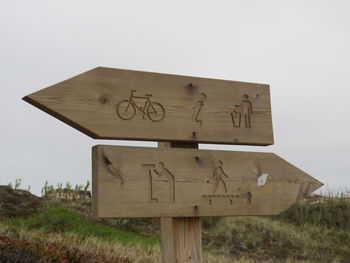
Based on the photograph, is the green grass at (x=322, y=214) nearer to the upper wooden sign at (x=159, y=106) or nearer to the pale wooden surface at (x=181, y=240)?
the upper wooden sign at (x=159, y=106)

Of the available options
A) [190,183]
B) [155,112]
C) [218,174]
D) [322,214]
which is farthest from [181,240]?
[322,214]

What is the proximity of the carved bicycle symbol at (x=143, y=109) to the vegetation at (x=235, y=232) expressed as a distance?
342 centimetres

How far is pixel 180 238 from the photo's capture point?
3871 mm

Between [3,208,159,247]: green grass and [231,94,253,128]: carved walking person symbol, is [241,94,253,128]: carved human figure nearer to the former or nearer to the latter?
[231,94,253,128]: carved walking person symbol

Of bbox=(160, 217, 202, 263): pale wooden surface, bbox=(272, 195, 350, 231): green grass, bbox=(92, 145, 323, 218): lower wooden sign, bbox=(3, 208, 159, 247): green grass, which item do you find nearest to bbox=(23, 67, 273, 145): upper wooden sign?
bbox=(92, 145, 323, 218): lower wooden sign

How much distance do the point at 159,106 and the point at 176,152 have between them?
408 mm

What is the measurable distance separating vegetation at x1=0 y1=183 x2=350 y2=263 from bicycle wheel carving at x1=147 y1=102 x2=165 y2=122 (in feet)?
11.2

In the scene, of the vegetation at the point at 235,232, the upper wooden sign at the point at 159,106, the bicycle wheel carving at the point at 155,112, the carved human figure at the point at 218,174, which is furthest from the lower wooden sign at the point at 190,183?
the vegetation at the point at 235,232

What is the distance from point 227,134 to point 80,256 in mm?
2490

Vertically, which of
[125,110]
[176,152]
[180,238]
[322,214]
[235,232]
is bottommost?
[235,232]

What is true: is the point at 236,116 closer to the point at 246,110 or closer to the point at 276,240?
the point at 246,110

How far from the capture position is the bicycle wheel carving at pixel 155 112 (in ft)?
12.4

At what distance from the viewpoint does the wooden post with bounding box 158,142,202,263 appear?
3857 mm

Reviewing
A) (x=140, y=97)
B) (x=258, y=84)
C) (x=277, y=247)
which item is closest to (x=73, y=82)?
(x=140, y=97)
